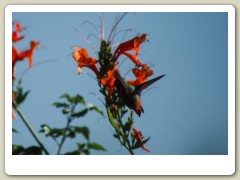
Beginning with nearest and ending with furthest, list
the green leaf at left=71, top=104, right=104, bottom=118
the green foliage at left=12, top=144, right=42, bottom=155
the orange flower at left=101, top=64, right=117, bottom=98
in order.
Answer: the orange flower at left=101, top=64, right=117, bottom=98 → the green foliage at left=12, top=144, right=42, bottom=155 → the green leaf at left=71, top=104, right=104, bottom=118

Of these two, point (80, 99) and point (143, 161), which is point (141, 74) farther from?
point (143, 161)

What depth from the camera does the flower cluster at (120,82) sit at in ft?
3.11

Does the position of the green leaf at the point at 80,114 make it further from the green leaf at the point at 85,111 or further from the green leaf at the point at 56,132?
the green leaf at the point at 56,132

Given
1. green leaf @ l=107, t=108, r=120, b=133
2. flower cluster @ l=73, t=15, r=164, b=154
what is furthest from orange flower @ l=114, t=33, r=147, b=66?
green leaf @ l=107, t=108, r=120, b=133

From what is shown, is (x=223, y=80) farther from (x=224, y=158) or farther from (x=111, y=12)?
(x=111, y=12)

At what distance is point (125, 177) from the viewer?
5.27 ft

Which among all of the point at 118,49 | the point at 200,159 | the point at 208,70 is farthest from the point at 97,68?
the point at 200,159

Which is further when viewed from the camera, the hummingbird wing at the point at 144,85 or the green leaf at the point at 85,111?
the green leaf at the point at 85,111

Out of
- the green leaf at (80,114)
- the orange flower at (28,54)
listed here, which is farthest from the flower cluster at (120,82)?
the green leaf at (80,114)

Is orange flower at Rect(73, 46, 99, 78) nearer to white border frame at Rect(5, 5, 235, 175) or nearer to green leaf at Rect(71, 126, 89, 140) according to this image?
green leaf at Rect(71, 126, 89, 140)

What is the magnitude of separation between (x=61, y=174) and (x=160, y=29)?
82cm

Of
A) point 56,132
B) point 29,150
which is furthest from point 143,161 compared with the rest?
point 29,150

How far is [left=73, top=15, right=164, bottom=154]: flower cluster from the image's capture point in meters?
0.95

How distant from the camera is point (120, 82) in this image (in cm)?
94
